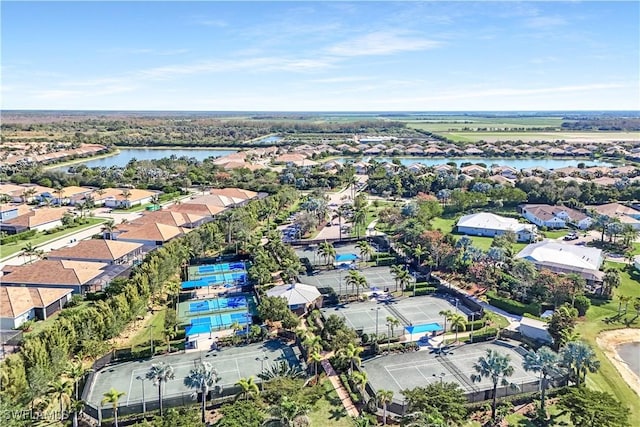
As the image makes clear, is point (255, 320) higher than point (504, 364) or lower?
lower

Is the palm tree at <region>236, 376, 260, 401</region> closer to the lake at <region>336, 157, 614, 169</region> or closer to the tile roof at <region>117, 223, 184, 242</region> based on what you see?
the tile roof at <region>117, 223, 184, 242</region>

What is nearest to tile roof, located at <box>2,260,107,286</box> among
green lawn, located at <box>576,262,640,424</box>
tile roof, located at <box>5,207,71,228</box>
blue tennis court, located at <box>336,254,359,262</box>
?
tile roof, located at <box>5,207,71,228</box>

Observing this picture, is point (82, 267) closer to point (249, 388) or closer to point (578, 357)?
point (249, 388)

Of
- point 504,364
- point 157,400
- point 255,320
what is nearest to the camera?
point 504,364

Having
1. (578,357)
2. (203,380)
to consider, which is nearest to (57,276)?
(203,380)

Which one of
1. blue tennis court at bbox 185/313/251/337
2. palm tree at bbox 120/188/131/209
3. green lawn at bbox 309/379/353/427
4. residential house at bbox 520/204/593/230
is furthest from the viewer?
palm tree at bbox 120/188/131/209

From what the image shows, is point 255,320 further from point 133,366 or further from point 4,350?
point 4,350

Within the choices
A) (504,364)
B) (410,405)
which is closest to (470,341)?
(504,364)
